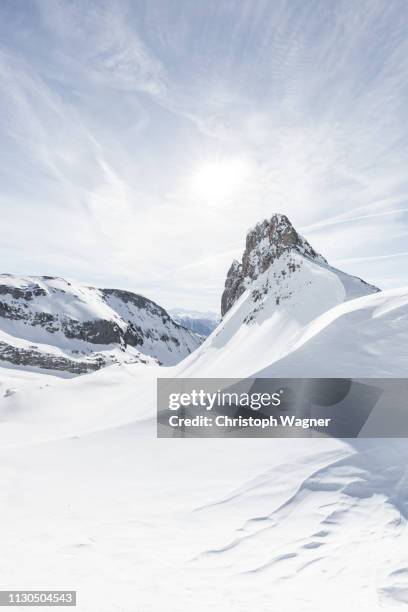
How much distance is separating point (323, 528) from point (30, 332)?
146m

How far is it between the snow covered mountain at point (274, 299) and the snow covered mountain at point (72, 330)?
7835 centimetres

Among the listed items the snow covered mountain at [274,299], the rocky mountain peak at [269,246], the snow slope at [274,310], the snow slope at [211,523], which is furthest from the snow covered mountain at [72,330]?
the snow slope at [211,523]

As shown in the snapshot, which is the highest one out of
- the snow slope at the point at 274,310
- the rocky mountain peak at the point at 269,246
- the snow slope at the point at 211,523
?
the rocky mountain peak at the point at 269,246

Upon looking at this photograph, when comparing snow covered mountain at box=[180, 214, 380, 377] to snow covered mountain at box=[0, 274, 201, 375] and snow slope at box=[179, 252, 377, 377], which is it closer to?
snow slope at box=[179, 252, 377, 377]

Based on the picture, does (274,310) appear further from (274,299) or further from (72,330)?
(72,330)

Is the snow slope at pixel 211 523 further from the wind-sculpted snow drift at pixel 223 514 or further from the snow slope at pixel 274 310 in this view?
the snow slope at pixel 274 310

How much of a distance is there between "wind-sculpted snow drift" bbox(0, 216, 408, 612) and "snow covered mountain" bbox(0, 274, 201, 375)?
10695cm

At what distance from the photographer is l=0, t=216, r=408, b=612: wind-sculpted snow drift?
4504 millimetres

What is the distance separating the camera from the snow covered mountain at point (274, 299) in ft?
109

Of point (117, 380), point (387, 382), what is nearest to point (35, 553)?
point (387, 382)

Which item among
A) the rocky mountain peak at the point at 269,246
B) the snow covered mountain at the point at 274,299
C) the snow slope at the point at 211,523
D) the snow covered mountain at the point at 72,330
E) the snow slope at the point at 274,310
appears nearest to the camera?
the snow slope at the point at 211,523

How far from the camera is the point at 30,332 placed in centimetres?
13525

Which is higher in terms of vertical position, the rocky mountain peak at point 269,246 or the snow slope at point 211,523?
the rocky mountain peak at point 269,246

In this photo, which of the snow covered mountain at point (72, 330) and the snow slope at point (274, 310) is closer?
the snow slope at point (274, 310)
